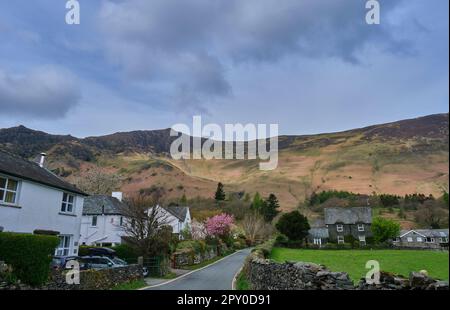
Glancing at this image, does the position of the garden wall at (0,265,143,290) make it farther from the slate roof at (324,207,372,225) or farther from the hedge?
the slate roof at (324,207,372,225)

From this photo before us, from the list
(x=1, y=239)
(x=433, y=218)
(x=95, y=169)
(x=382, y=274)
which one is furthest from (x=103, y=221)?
(x=433, y=218)

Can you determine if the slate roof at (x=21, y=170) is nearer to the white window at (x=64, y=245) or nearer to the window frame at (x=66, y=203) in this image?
the window frame at (x=66, y=203)

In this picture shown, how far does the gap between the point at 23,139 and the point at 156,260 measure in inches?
6988

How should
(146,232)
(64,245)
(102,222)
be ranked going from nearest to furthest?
(146,232)
(64,245)
(102,222)

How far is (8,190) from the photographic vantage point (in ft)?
73.7

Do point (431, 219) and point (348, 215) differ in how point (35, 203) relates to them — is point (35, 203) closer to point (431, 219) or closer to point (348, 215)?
point (348, 215)

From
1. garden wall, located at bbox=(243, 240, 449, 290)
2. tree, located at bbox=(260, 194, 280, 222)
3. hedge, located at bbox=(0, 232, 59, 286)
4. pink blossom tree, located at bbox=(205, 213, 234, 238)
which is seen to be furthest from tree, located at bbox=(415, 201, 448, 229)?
hedge, located at bbox=(0, 232, 59, 286)

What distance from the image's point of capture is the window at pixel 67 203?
28806 mm

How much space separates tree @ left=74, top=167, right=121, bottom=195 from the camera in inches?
2950

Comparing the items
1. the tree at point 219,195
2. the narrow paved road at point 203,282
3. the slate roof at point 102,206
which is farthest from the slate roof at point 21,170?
the tree at point 219,195

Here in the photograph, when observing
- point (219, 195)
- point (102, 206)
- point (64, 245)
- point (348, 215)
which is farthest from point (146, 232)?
point (219, 195)

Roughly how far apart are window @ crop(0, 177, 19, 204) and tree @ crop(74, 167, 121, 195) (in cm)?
5307

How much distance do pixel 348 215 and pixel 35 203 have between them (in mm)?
82846
